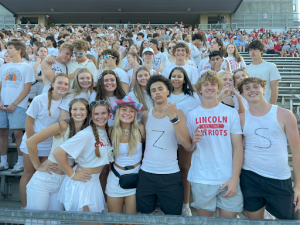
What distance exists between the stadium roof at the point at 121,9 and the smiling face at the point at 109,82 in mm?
22290

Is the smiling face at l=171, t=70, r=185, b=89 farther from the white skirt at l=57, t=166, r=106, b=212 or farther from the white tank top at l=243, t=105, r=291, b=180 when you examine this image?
the white skirt at l=57, t=166, r=106, b=212

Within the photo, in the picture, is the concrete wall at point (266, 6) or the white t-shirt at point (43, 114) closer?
the white t-shirt at point (43, 114)

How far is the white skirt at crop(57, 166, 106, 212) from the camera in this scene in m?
2.52

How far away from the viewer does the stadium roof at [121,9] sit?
76.9ft

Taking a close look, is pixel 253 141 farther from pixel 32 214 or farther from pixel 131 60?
pixel 131 60

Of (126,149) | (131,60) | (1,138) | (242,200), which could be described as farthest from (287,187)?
(1,138)

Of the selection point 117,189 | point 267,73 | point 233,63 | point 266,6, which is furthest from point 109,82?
point 266,6

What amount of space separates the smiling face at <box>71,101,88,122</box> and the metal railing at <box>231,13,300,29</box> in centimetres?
2508

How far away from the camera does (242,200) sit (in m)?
2.34

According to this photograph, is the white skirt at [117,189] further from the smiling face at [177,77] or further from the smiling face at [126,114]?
the smiling face at [177,77]

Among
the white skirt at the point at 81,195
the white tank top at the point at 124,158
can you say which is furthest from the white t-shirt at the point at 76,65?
the white skirt at the point at 81,195

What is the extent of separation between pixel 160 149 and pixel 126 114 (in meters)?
0.55

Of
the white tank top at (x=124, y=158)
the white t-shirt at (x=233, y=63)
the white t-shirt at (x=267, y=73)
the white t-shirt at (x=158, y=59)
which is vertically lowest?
the white tank top at (x=124, y=158)

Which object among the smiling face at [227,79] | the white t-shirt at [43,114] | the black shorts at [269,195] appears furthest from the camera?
the smiling face at [227,79]
